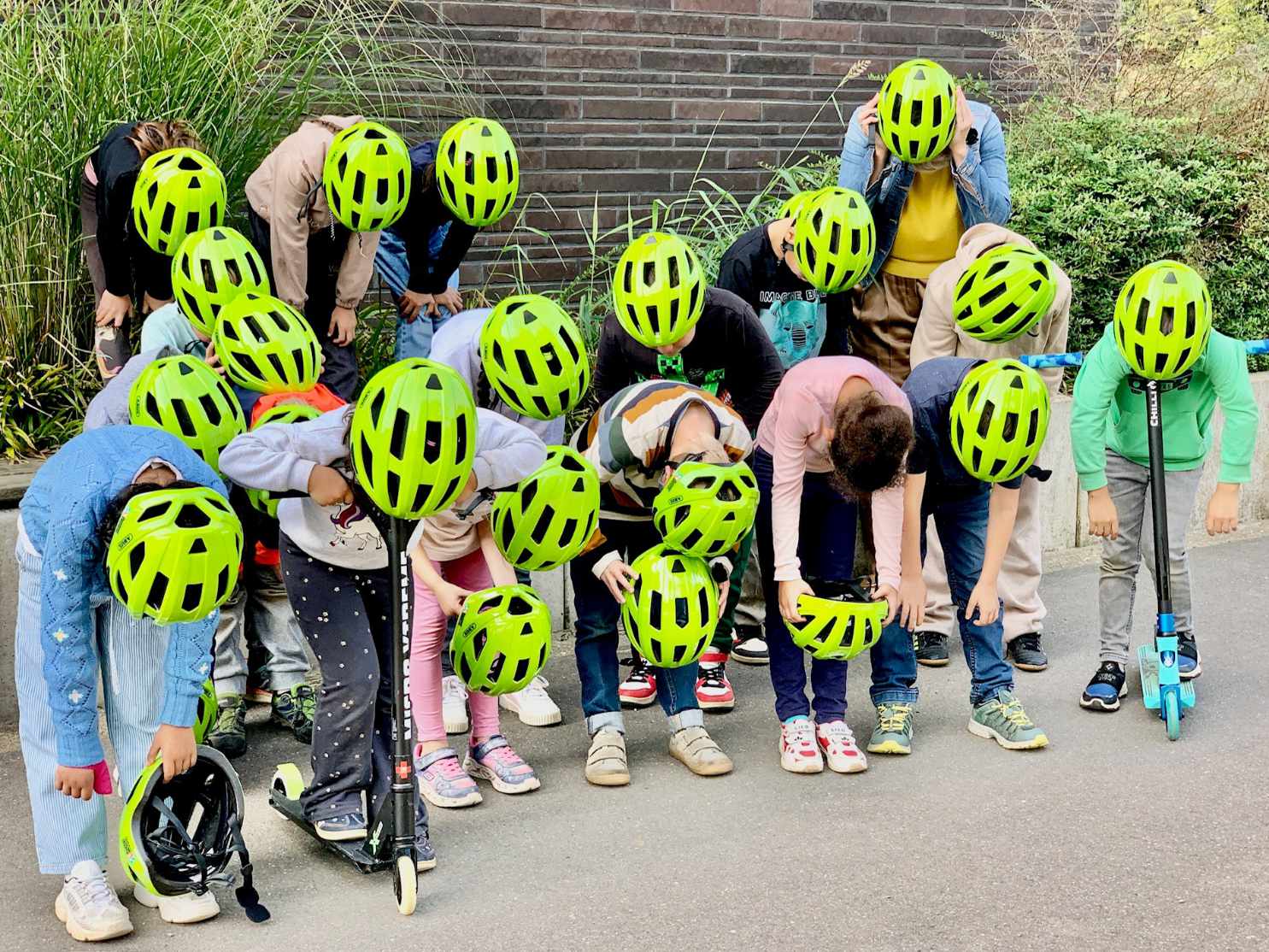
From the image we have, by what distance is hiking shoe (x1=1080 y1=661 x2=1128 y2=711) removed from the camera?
601 cm

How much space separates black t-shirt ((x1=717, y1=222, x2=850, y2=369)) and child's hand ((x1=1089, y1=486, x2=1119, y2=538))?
125 cm

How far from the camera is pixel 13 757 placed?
215 inches

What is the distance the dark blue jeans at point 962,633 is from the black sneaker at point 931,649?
754mm

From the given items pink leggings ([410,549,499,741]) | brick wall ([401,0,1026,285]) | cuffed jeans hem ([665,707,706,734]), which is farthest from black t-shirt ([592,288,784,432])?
brick wall ([401,0,1026,285])

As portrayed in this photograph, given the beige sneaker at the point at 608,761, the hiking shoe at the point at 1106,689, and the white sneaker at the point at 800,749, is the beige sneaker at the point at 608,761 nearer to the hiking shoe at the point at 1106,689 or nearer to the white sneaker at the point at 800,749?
the white sneaker at the point at 800,749

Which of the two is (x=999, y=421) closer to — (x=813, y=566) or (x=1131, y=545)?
(x=813, y=566)

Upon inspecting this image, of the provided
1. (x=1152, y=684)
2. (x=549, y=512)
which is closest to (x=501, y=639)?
(x=549, y=512)

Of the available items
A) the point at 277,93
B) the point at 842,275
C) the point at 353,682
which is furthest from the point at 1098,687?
the point at 277,93

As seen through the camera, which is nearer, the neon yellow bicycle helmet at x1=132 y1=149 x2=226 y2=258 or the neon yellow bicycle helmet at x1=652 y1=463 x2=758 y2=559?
the neon yellow bicycle helmet at x1=652 y1=463 x2=758 y2=559

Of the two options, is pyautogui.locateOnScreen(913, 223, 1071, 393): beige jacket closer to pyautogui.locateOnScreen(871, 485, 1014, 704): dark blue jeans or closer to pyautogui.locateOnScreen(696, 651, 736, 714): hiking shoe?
pyautogui.locateOnScreen(871, 485, 1014, 704): dark blue jeans

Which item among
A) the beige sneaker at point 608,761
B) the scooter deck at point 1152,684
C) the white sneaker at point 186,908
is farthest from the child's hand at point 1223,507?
the white sneaker at point 186,908

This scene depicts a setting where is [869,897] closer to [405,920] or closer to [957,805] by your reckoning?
[957,805]

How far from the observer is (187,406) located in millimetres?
4645

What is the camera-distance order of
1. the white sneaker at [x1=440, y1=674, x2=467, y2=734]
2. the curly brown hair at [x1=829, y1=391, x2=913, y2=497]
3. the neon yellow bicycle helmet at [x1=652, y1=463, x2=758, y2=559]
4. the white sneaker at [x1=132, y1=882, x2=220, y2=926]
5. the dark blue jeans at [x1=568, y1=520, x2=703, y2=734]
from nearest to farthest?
the white sneaker at [x1=132, y1=882, x2=220, y2=926] < the neon yellow bicycle helmet at [x1=652, y1=463, x2=758, y2=559] < the curly brown hair at [x1=829, y1=391, x2=913, y2=497] < the dark blue jeans at [x1=568, y1=520, x2=703, y2=734] < the white sneaker at [x1=440, y1=674, x2=467, y2=734]
